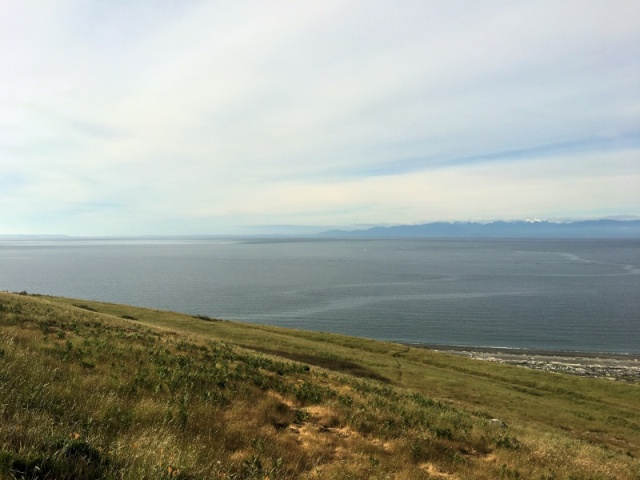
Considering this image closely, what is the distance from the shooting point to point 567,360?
218 feet

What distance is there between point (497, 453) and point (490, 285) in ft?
465

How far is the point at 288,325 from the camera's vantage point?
88.1 metres

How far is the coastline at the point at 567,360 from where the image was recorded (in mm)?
59219

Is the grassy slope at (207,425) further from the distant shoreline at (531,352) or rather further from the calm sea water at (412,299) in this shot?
the calm sea water at (412,299)

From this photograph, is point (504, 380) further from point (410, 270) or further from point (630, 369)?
point (410, 270)

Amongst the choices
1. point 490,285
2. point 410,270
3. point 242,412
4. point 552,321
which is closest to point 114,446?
point 242,412

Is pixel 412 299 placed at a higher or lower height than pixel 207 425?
lower

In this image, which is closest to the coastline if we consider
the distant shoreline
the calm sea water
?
the distant shoreline

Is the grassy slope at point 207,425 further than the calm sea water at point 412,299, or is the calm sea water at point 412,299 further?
the calm sea water at point 412,299

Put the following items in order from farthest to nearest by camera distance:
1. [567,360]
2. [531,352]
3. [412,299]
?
[412,299], [531,352], [567,360]

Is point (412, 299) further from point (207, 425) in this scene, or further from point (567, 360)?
point (207, 425)

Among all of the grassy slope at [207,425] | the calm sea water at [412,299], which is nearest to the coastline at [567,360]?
the calm sea water at [412,299]

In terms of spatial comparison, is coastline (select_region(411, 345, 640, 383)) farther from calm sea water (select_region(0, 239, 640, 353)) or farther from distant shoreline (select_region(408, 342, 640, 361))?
calm sea water (select_region(0, 239, 640, 353))

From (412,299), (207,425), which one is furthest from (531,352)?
(207,425)
